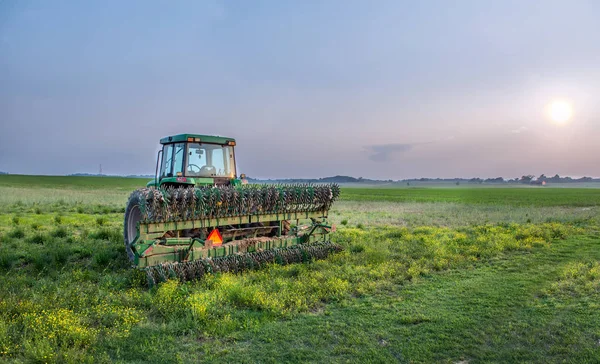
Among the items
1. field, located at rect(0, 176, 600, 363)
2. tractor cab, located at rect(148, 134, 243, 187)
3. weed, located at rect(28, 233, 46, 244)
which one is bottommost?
field, located at rect(0, 176, 600, 363)

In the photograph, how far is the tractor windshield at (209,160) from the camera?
10773 millimetres

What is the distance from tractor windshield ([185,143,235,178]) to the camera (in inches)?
424

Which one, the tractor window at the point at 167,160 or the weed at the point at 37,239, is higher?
the tractor window at the point at 167,160

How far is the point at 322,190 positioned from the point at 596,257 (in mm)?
8653

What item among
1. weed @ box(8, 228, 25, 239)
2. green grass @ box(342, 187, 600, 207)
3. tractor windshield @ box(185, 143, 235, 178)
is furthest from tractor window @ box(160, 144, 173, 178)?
green grass @ box(342, 187, 600, 207)

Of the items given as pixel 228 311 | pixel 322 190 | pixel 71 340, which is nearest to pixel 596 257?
pixel 322 190

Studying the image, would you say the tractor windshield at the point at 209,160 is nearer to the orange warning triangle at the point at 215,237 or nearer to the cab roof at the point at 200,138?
the cab roof at the point at 200,138

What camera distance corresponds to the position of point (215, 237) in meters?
8.74

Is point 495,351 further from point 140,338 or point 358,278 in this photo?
point 140,338

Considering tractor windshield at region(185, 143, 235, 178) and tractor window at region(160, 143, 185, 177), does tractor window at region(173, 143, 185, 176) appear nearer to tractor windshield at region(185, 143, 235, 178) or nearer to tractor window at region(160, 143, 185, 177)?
tractor window at region(160, 143, 185, 177)

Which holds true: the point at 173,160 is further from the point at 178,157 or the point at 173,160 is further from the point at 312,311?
the point at 312,311

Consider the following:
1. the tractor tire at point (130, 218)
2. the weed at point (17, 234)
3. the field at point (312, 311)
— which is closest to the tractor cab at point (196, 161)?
the tractor tire at point (130, 218)

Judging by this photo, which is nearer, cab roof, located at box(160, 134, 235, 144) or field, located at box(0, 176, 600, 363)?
field, located at box(0, 176, 600, 363)

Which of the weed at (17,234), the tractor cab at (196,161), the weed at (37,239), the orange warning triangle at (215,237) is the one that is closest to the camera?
the orange warning triangle at (215,237)
